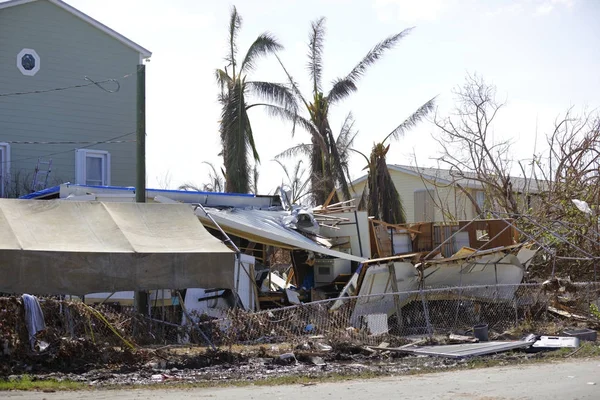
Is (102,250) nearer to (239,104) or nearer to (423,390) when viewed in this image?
(423,390)

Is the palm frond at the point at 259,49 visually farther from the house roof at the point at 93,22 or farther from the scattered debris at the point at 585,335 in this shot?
the scattered debris at the point at 585,335

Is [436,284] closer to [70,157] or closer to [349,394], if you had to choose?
[349,394]

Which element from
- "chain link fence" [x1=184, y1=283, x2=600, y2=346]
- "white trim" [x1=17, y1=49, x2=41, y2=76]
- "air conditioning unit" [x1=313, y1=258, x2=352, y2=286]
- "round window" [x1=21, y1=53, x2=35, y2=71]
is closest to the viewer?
"chain link fence" [x1=184, y1=283, x2=600, y2=346]

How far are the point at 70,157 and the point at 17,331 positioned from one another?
13.6 m

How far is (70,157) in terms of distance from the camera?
24.1m

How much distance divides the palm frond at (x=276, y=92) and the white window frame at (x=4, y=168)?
29.7 feet

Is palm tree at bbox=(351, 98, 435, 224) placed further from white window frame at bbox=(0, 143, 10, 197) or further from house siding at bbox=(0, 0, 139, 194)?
white window frame at bbox=(0, 143, 10, 197)

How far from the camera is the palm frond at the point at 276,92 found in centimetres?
2780

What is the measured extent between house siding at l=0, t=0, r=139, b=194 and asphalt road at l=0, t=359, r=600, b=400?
14733 millimetres

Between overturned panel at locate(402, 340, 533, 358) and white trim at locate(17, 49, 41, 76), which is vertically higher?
white trim at locate(17, 49, 41, 76)

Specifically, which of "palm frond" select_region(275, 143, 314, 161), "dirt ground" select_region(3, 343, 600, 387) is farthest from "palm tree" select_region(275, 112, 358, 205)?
"dirt ground" select_region(3, 343, 600, 387)

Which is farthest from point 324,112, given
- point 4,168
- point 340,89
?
point 4,168

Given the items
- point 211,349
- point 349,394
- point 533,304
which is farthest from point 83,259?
point 533,304

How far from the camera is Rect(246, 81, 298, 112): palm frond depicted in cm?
2780
